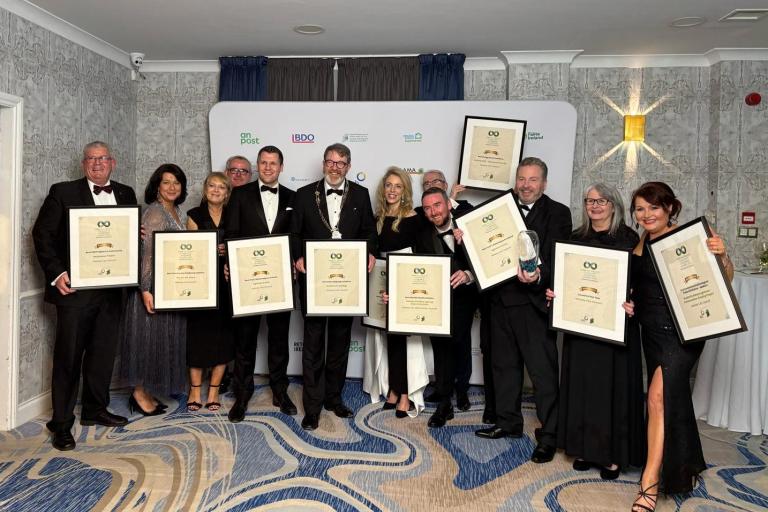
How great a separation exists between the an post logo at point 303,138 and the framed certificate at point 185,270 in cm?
155

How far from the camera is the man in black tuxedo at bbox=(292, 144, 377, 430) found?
12.5ft

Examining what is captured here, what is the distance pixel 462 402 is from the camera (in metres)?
4.24

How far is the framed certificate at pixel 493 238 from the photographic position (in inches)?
130

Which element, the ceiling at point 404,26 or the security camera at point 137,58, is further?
the security camera at point 137,58

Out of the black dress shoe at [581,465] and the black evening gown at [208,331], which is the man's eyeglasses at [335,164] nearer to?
the black evening gown at [208,331]

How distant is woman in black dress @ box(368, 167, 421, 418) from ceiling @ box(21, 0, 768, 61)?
1.15m

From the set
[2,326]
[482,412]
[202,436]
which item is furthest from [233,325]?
[482,412]

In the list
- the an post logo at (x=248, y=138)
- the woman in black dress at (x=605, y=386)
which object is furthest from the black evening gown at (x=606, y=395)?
the an post logo at (x=248, y=138)

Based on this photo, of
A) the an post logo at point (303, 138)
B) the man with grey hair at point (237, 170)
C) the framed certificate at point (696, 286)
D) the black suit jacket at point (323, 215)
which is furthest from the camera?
the an post logo at point (303, 138)

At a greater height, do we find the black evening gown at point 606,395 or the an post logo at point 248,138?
the an post logo at point 248,138

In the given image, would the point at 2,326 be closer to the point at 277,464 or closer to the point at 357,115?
the point at 277,464

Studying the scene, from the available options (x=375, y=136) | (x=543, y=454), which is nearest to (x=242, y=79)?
(x=375, y=136)

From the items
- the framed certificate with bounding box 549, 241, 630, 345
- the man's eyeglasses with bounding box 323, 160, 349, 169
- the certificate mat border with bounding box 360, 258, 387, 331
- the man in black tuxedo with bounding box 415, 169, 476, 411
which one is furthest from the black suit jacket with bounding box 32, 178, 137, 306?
the framed certificate with bounding box 549, 241, 630, 345

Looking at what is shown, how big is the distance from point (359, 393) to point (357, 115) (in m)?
2.25
